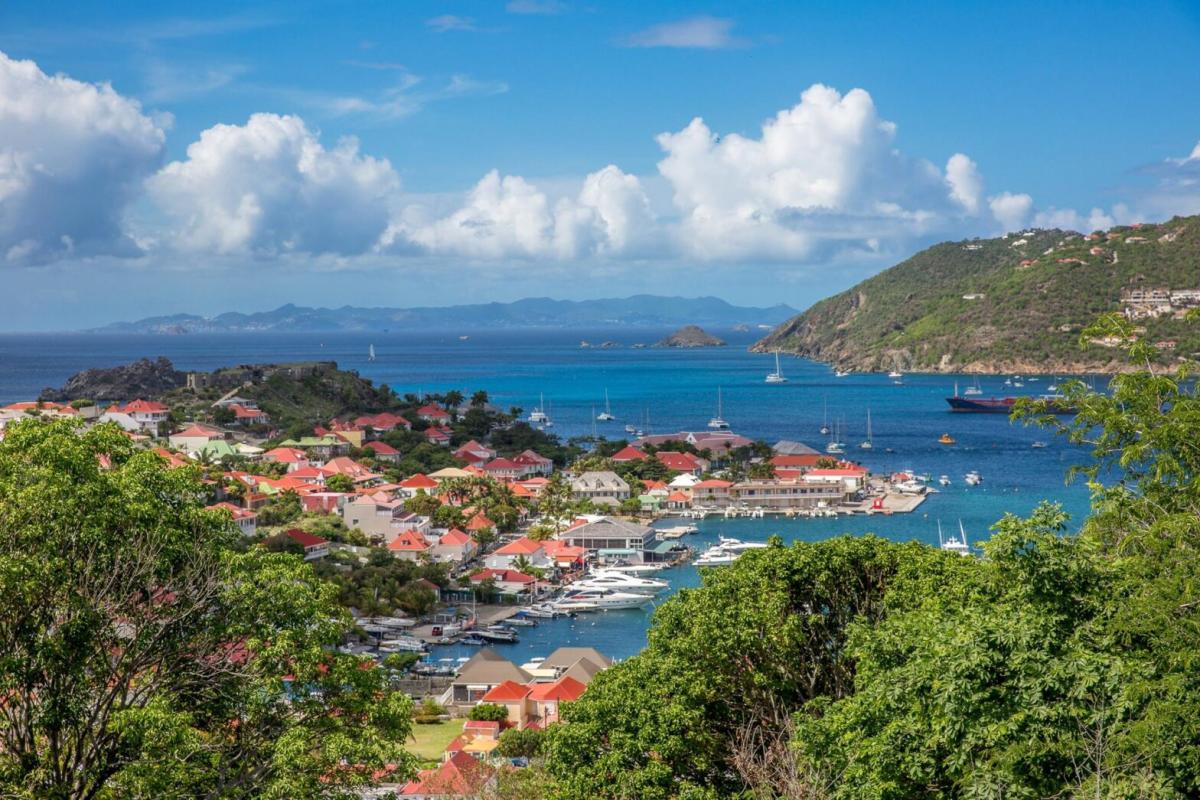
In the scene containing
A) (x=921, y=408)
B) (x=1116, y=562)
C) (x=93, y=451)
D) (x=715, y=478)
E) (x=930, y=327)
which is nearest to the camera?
(x=93, y=451)

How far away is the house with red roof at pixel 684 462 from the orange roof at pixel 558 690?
112ft

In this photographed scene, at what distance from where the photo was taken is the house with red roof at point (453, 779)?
15.6 metres

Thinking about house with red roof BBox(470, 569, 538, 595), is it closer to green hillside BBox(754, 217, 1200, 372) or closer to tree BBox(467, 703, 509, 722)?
tree BBox(467, 703, 509, 722)

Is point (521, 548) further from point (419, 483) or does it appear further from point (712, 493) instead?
point (712, 493)

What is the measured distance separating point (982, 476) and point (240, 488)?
36.9 meters

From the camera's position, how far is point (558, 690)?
74.2 feet

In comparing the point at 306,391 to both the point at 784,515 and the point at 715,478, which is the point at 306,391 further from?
the point at 784,515

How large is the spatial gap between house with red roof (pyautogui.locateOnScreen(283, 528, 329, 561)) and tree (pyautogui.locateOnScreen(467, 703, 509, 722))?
15190 mm

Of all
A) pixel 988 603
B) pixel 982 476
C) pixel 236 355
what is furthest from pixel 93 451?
pixel 236 355

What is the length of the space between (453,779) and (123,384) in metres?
73.6

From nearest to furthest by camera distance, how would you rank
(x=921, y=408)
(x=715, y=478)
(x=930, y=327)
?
1. (x=715, y=478)
2. (x=921, y=408)
3. (x=930, y=327)

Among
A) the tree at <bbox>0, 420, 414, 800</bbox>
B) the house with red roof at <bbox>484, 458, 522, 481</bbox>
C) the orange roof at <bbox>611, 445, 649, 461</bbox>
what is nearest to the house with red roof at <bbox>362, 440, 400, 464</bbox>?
the house with red roof at <bbox>484, 458, 522, 481</bbox>

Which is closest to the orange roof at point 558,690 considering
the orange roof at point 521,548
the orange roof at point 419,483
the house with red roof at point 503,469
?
the orange roof at point 521,548

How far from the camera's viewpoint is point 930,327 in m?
137
